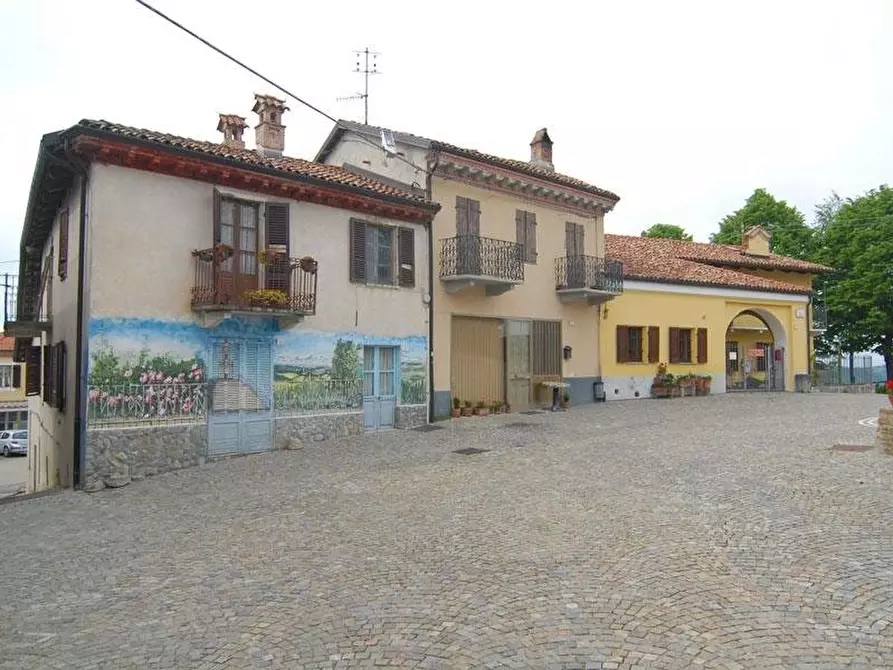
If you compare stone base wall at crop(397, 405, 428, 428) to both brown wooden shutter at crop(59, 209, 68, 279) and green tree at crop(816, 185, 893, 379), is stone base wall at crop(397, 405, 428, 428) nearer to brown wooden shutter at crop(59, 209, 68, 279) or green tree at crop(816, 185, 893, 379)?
brown wooden shutter at crop(59, 209, 68, 279)

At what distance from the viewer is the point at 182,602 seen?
539 cm

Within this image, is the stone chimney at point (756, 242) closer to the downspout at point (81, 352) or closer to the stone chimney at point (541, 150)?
the stone chimney at point (541, 150)

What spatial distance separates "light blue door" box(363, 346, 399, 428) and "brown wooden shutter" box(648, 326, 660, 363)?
10747mm

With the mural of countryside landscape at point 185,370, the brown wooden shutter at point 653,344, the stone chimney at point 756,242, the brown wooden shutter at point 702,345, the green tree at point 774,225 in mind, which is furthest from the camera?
the green tree at point 774,225

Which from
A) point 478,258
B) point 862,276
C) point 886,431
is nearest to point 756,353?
point 862,276

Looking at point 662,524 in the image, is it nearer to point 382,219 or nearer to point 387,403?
point 387,403

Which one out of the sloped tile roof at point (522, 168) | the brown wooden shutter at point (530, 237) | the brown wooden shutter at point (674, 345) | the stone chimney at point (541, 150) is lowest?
the brown wooden shutter at point (674, 345)

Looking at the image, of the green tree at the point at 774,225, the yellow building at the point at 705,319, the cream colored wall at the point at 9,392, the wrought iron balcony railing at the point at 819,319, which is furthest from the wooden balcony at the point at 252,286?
the cream colored wall at the point at 9,392

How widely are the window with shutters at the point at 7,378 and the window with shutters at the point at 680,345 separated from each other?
41497mm

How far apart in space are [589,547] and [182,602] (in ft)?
12.3

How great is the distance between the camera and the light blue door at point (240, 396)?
12812 mm

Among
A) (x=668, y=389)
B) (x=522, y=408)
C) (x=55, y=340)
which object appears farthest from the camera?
(x=668, y=389)

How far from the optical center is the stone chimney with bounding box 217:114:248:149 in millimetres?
16969

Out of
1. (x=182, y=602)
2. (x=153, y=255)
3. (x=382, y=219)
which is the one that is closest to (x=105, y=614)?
(x=182, y=602)
